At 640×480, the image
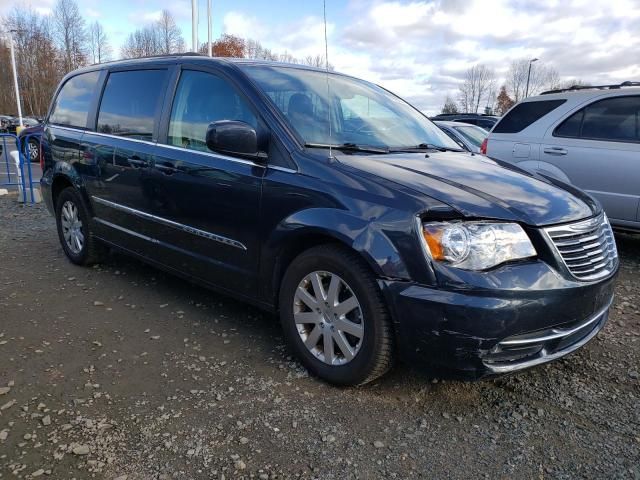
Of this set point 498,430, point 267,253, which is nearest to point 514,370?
point 498,430

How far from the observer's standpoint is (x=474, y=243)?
2.42 meters

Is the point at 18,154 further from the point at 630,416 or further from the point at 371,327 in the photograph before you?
the point at 630,416

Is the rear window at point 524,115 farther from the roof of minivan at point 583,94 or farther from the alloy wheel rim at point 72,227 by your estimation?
the alloy wheel rim at point 72,227

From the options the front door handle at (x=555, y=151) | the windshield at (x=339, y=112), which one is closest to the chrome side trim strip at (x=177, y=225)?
the windshield at (x=339, y=112)

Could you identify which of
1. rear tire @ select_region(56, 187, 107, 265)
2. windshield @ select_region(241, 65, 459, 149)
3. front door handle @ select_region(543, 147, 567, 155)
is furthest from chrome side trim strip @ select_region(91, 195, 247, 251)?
front door handle @ select_region(543, 147, 567, 155)

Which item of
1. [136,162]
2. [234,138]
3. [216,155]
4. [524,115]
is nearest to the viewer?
[234,138]

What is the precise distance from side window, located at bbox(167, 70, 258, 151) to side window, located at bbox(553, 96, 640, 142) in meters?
4.06

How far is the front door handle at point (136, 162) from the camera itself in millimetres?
3902

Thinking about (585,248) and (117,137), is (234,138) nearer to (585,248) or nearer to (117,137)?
(117,137)

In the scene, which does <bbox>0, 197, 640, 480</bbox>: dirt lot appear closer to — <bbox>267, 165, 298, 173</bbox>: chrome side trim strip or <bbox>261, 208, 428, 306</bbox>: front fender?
<bbox>261, 208, 428, 306</bbox>: front fender

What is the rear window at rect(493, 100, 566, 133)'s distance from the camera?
19.9 feet

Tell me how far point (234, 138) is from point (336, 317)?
117cm

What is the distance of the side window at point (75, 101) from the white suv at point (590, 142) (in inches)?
168

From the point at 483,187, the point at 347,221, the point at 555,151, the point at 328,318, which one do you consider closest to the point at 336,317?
the point at 328,318
